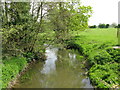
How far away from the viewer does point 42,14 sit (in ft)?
47.2

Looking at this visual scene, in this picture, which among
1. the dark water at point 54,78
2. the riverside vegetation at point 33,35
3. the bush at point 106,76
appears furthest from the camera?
the riverside vegetation at point 33,35

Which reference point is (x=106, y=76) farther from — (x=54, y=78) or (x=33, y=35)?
(x=33, y=35)

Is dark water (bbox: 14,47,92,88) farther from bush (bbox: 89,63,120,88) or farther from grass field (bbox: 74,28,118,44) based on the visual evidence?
grass field (bbox: 74,28,118,44)

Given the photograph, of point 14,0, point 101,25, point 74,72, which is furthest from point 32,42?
point 101,25

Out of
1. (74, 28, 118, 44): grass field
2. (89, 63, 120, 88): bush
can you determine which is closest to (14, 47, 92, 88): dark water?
(89, 63, 120, 88): bush

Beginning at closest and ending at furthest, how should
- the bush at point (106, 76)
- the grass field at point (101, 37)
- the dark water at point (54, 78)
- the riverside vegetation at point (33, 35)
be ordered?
the bush at point (106, 76)
the dark water at point (54, 78)
the riverside vegetation at point (33, 35)
the grass field at point (101, 37)

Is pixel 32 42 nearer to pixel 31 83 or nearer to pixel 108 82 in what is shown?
pixel 31 83

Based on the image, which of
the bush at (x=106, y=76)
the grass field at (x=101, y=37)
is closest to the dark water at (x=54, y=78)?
the bush at (x=106, y=76)

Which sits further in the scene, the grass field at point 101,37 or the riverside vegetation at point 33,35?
the grass field at point 101,37

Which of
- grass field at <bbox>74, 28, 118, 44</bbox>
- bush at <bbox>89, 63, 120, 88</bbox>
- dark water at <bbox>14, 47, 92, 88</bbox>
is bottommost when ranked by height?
dark water at <bbox>14, 47, 92, 88</bbox>

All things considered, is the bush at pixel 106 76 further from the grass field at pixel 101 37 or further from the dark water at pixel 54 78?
the grass field at pixel 101 37

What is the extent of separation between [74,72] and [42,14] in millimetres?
6703

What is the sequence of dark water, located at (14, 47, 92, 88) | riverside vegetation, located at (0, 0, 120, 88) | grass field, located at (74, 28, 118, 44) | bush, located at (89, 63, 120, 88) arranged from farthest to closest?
grass field, located at (74, 28, 118, 44) → riverside vegetation, located at (0, 0, 120, 88) → dark water, located at (14, 47, 92, 88) → bush, located at (89, 63, 120, 88)

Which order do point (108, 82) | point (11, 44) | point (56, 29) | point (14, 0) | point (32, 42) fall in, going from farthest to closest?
point (56, 29) → point (32, 42) → point (14, 0) → point (11, 44) → point (108, 82)
